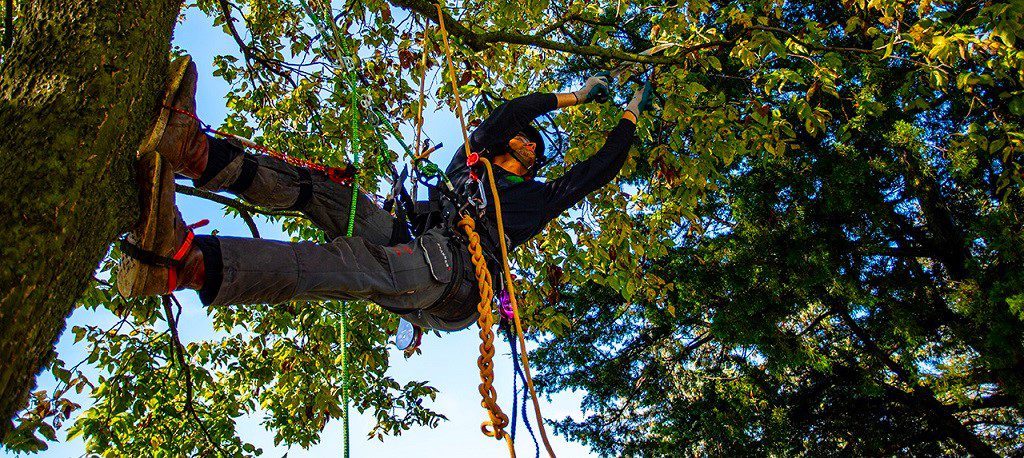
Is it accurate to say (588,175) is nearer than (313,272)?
No

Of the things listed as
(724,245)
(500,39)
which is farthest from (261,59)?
(724,245)

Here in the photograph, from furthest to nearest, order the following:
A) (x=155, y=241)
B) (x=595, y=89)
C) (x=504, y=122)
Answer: (x=595, y=89)
(x=504, y=122)
(x=155, y=241)

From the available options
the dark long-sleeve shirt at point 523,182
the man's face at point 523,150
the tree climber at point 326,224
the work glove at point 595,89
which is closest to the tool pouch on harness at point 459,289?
the tree climber at point 326,224

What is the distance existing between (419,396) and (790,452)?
5.52 m

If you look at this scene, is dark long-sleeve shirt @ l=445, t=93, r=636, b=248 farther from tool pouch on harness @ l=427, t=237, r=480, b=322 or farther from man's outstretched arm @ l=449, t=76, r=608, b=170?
tool pouch on harness @ l=427, t=237, r=480, b=322

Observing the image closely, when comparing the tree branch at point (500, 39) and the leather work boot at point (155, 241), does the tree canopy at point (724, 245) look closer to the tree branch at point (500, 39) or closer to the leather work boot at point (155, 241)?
the tree branch at point (500, 39)

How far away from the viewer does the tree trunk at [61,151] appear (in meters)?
1.55

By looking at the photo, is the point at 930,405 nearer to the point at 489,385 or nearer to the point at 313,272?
the point at 489,385

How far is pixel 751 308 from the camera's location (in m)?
8.48

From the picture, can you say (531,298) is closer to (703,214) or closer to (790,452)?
(703,214)

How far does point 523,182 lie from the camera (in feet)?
11.8

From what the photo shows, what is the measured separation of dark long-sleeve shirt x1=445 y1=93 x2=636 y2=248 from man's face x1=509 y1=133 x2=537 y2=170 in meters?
0.05

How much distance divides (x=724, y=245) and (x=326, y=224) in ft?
21.3

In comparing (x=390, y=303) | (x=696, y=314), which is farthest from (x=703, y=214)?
(x=390, y=303)
